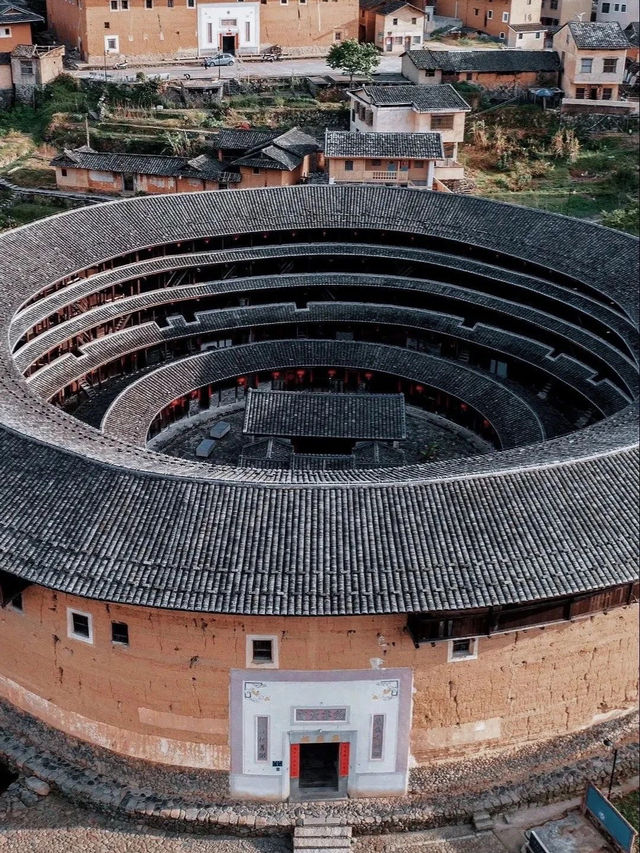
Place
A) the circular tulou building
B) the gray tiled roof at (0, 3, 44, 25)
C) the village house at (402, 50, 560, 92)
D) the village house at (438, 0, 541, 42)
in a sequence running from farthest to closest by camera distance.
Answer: the village house at (438, 0, 541, 42), the village house at (402, 50, 560, 92), the gray tiled roof at (0, 3, 44, 25), the circular tulou building

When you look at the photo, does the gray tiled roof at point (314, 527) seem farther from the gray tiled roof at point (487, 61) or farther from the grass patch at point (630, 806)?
the gray tiled roof at point (487, 61)

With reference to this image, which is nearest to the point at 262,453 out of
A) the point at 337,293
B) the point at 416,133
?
the point at 337,293

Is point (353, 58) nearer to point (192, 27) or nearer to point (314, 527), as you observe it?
point (192, 27)

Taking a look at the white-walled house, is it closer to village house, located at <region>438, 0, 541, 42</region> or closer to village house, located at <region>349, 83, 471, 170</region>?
village house, located at <region>349, 83, 471, 170</region>

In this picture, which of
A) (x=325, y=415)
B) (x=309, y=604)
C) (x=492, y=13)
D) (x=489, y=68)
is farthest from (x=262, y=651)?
(x=492, y=13)

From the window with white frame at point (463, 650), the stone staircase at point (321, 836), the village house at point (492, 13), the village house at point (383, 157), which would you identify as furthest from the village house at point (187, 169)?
the stone staircase at point (321, 836)

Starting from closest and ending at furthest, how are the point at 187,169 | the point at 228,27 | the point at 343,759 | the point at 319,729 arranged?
1. the point at 319,729
2. the point at 343,759
3. the point at 187,169
4. the point at 228,27

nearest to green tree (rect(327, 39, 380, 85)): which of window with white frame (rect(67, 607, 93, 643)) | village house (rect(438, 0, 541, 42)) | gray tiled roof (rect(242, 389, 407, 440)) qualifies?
village house (rect(438, 0, 541, 42))
